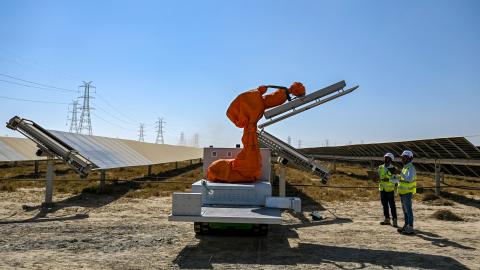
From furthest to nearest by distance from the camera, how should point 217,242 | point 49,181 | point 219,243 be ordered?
point 49,181
point 217,242
point 219,243

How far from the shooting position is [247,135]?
1155 centimetres

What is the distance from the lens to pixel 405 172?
11398 mm

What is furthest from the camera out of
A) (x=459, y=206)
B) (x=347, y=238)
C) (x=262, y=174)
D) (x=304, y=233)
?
(x=459, y=206)

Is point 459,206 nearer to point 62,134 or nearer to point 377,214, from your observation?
point 377,214

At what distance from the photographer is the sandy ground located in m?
7.90

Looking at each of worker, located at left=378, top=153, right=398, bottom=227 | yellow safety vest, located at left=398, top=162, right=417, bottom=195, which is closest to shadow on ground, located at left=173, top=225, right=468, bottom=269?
yellow safety vest, located at left=398, top=162, right=417, bottom=195

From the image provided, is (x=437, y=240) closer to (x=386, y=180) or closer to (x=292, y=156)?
(x=386, y=180)

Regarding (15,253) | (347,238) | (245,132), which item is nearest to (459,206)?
(347,238)

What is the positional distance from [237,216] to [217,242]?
1.61 metres

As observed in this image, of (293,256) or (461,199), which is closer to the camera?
(293,256)

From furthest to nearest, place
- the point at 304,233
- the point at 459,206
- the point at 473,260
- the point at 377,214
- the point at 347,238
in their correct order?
the point at 459,206, the point at 377,214, the point at 304,233, the point at 347,238, the point at 473,260

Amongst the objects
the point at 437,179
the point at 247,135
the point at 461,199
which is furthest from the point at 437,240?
the point at 437,179

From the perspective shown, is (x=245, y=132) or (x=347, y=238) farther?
(x=245, y=132)

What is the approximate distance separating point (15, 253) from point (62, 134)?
1164 cm
